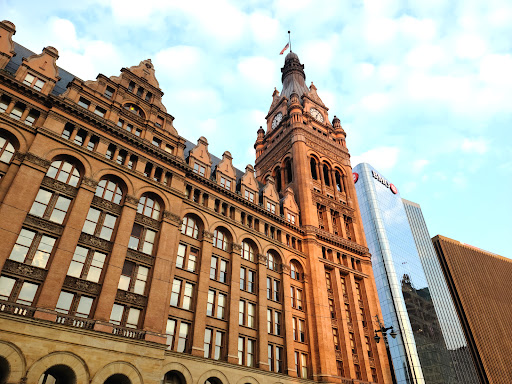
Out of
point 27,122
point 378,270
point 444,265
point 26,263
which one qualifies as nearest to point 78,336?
point 26,263

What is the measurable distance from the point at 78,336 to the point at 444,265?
536 feet

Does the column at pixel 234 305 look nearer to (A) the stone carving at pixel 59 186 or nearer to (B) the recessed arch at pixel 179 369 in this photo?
(B) the recessed arch at pixel 179 369

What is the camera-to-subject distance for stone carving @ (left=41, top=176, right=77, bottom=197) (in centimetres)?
2997

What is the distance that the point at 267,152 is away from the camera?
70750mm

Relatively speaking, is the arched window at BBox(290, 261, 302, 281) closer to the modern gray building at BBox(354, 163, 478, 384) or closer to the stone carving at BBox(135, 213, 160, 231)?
the stone carving at BBox(135, 213, 160, 231)

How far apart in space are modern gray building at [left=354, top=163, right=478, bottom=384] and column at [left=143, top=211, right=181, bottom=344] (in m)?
79.5

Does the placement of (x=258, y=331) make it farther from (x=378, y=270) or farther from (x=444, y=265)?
(x=444, y=265)

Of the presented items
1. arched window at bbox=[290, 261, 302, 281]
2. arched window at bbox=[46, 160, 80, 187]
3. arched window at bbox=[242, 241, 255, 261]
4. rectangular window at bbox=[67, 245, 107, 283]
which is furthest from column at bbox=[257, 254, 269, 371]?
arched window at bbox=[46, 160, 80, 187]

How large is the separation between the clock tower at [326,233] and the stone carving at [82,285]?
26049 millimetres

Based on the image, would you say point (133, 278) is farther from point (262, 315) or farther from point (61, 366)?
point (262, 315)

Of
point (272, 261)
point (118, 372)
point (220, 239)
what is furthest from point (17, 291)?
point (272, 261)

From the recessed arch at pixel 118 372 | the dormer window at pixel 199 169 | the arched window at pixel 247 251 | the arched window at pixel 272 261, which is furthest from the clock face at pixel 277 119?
the recessed arch at pixel 118 372

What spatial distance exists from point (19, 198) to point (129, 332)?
1310 cm

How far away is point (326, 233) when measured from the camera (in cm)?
5447
